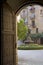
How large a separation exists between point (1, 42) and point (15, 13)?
1367mm

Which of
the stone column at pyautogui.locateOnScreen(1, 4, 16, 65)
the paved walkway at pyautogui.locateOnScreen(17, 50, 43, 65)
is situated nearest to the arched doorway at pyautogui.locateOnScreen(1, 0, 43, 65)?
the stone column at pyautogui.locateOnScreen(1, 4, 16, 65)

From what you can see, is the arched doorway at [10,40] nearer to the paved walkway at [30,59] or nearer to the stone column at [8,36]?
the stone column at [8,36]

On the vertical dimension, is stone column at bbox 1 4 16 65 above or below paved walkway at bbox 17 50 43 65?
above

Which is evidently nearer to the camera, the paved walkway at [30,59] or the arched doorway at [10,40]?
the arched doorway at [10,40]

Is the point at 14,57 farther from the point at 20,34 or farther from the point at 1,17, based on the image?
the point at 20,34

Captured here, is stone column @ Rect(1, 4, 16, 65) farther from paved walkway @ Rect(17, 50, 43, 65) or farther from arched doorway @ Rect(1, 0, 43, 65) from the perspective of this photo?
paved walkway @ Rect(17, 50, 43, 65)

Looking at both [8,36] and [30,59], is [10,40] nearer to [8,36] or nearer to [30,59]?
[8,36]

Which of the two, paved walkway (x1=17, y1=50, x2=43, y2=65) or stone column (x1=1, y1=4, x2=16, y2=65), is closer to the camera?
stone column (x1=1, y1=4, x2=16, y2=65)

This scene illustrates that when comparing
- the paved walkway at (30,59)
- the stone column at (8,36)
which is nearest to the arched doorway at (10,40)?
the stone column at (8,36)

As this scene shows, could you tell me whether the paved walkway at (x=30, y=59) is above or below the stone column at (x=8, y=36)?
below

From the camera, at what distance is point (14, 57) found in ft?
24.5

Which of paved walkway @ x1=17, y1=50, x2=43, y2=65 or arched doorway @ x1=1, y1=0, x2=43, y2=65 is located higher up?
arched doorway @ x1=1, y1=0, x2=43, y2=65

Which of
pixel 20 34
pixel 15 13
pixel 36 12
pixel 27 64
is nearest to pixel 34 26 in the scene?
pixel 36 12

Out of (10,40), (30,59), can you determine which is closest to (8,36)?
(10,40)
